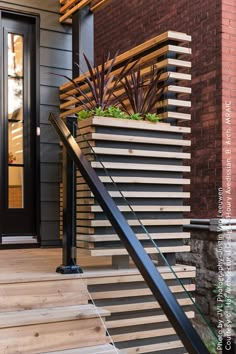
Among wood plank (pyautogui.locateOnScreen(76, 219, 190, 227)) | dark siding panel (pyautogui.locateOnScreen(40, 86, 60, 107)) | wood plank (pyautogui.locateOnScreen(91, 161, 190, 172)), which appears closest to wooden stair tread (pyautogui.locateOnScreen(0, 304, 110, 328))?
wood plank (pyautogui.locateOnScreen(76, 219, 190, 227))

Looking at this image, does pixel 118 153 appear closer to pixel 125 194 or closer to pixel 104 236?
pixel 125 194

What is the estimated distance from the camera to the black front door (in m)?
4.68

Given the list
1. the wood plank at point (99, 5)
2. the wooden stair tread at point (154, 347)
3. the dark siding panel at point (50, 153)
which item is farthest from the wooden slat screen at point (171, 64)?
the wooden stair tread at point (154, 347)

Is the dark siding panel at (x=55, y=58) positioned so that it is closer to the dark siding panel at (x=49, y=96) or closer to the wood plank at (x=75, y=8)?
the dark siding panel at (x=49, y=96)

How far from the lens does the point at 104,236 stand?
285cm

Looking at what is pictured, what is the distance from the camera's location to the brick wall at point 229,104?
191 inches

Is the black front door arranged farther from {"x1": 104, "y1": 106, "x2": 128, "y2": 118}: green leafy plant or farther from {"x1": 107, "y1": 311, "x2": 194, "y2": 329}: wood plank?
{"x1": 107, "y1": 311, "x2": 194, "y2": 329}: wood plank

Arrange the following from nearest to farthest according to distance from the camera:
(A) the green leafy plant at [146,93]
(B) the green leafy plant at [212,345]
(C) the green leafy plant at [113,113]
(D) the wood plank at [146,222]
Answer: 1. (B) the green leafy plant at [212,345]
2. (D) the wood plank at [146,222]
3. (C) the green leafy plant at [113,113]
4. (A) the green leafy plant at [146,93]

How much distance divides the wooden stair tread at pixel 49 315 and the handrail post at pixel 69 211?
326 millimetres

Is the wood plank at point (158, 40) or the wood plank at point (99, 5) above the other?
the wood plank at point (99, 5)

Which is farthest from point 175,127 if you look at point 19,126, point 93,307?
point 19,126

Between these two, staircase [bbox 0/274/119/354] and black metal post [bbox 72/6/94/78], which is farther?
black metal post [bbox 72/6/94/78]

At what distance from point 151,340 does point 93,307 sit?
539 mm

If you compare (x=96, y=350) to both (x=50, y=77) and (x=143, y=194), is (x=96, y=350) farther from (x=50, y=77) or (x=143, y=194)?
(x=50, y=77)
